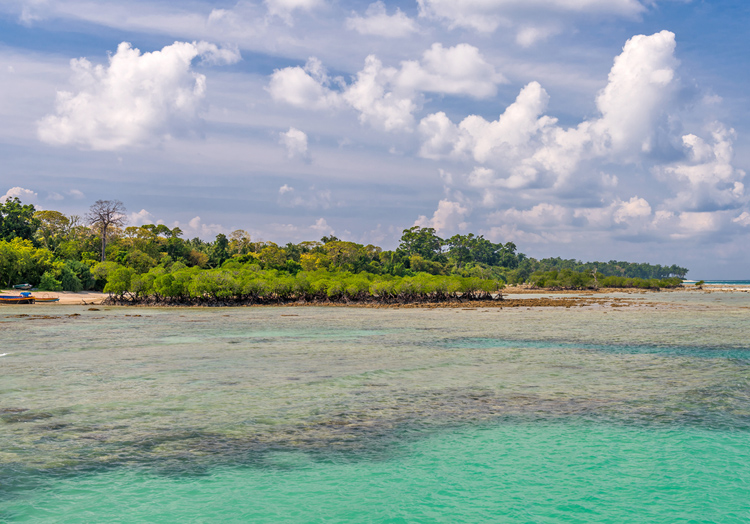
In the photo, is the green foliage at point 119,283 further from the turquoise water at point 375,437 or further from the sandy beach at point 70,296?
the turquoise water at point 375,437

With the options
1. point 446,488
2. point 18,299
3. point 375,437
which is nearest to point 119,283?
point 18,299

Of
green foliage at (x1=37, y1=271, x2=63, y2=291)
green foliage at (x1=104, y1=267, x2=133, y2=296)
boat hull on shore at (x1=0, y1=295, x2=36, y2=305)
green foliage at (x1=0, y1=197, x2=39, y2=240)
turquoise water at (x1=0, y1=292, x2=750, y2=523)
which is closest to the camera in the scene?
turquoise water at (x1=0, y1=292, x2=750, y2=523)

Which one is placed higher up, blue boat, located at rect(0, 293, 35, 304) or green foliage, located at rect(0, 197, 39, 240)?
green foliage, located at rect(0, 197, 39, 240)

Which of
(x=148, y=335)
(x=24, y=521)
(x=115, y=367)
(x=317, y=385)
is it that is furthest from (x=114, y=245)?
(x=24, y=521)

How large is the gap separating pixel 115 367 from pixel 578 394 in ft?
48.5

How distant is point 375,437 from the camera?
10555 millimetres

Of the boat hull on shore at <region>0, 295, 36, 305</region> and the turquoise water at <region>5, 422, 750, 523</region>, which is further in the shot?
the boat hull on shore at <region>0, 295, 36, 305</region>

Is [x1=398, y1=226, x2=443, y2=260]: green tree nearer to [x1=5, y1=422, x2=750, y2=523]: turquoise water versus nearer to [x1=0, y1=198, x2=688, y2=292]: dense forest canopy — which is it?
[x1=0, y1=198, x2=688, y2=292]: dense forest canopy

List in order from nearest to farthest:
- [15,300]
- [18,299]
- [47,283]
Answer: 1. [15,300]
2. [18,299]
3. [47,283]

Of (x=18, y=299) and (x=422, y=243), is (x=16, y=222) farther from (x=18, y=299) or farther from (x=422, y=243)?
(x=422, y=243)

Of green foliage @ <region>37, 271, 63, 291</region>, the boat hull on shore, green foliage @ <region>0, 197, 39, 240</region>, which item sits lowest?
the boat hull on shore

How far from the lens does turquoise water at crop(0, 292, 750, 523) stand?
7.64m

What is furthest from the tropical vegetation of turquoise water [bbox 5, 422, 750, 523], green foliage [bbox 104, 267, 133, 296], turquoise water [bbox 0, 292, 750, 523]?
turquoise water [bbox 5, 422, 750, 523]

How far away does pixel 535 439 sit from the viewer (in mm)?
10461
